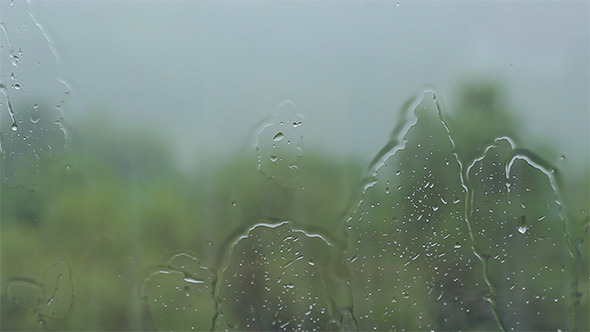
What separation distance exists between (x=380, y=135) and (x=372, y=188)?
0.40 ft

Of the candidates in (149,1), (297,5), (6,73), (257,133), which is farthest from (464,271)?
(6,73)

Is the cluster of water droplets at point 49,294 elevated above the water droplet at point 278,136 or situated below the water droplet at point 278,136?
below

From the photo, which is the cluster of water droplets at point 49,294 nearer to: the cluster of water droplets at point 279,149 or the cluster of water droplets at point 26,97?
the cluster of water droplets at point 26,97

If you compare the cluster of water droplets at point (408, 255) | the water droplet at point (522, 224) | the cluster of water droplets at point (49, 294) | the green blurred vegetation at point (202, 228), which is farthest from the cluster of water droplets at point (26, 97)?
the water droplet at point (522, 224)

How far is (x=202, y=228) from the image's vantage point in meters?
1.16

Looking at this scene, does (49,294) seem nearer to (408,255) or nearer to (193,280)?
(193,280)

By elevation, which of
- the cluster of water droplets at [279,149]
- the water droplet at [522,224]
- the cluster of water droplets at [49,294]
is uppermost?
the cluster of water droplets at [279,149]

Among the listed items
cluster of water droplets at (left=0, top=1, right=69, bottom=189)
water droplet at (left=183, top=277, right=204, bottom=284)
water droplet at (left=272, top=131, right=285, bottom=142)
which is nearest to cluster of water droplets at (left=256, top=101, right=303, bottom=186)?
water droplet at (left=272, top=131, right=285, bottom=142)

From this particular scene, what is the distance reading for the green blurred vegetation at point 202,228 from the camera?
45.4 inches

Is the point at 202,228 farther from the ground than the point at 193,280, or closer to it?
farther from the ground

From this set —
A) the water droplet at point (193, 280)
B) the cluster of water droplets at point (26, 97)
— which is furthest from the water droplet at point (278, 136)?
the cluster of water droplets at point (26, 97)

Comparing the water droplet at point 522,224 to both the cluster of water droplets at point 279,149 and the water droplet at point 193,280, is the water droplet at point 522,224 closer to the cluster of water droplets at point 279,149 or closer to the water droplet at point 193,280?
the cluster of water droplets at point 279,149

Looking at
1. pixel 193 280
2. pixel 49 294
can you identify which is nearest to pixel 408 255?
pixel 193 280

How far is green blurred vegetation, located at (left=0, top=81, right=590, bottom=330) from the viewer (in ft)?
3.78
